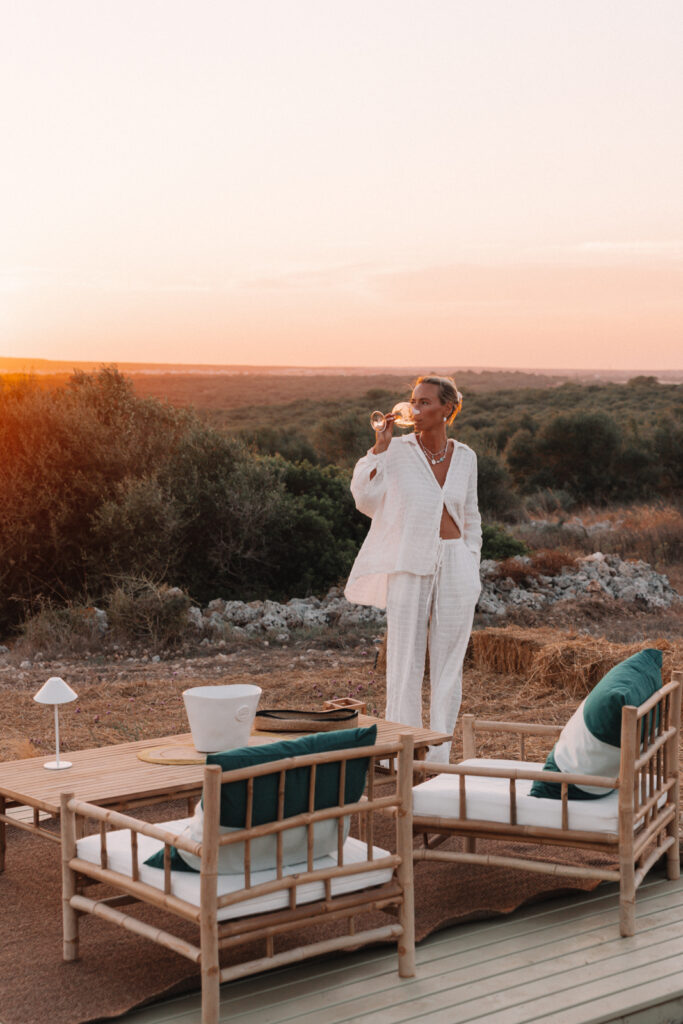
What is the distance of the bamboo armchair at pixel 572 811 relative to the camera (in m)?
2.86

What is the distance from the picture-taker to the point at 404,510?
14.1ft

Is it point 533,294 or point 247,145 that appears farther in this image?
point 533,294

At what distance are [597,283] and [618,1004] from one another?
74.4 ft

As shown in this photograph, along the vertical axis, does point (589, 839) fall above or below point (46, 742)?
above

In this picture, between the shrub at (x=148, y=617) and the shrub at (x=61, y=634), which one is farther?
the shrub at (x=148, y=617)

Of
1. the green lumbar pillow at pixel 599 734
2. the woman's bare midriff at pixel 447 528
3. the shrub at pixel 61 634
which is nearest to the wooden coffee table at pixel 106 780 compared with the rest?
the green lumbar pillow at pixel 599 734

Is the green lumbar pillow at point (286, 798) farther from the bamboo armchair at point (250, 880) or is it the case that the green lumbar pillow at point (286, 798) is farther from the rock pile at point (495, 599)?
the rock pile at point (495, 599)

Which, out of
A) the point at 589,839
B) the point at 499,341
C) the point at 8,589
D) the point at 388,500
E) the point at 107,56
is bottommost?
the point at 8,589

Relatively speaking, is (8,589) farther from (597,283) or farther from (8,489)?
(597,283)

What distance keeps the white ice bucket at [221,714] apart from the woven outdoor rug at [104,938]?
51 centimetres

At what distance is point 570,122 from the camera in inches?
393

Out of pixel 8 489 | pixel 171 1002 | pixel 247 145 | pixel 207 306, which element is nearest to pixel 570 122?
pixel 247 145

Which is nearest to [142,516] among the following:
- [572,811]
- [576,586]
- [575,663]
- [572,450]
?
[576,586]

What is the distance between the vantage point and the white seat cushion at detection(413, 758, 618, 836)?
2.93 meters
